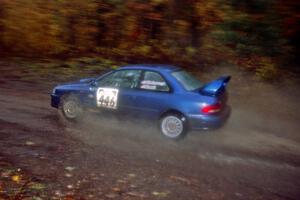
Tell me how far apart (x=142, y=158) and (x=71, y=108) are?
312cm

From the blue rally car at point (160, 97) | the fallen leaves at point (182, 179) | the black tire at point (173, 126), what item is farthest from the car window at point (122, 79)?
the fallen leaves at point (182, 179)

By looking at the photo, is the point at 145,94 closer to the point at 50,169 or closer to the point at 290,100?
the point at 50,169

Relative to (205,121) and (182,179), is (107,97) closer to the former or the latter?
(205,121)

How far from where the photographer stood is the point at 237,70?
48.6 feet

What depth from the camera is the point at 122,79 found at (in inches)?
384

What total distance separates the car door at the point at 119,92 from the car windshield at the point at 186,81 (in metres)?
0.86

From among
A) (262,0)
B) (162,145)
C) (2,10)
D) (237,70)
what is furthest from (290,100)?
(2,10)

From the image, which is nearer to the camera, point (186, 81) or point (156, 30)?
point (186, 81)

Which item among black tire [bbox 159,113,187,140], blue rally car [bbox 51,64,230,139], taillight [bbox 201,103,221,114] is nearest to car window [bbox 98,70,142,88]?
blue rally car [bbox 51,64,230,139]

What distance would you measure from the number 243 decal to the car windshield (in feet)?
4.69

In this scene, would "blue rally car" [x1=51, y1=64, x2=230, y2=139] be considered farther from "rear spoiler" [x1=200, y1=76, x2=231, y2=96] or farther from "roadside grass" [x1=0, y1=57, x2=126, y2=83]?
"roadside grass" [x1=0, y1=57, x2=126, y2=83]

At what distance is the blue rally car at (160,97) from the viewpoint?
29.4 ft

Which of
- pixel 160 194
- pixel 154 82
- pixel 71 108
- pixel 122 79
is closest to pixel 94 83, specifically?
pixel 122 79

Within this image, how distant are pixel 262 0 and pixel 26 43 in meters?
11.0
